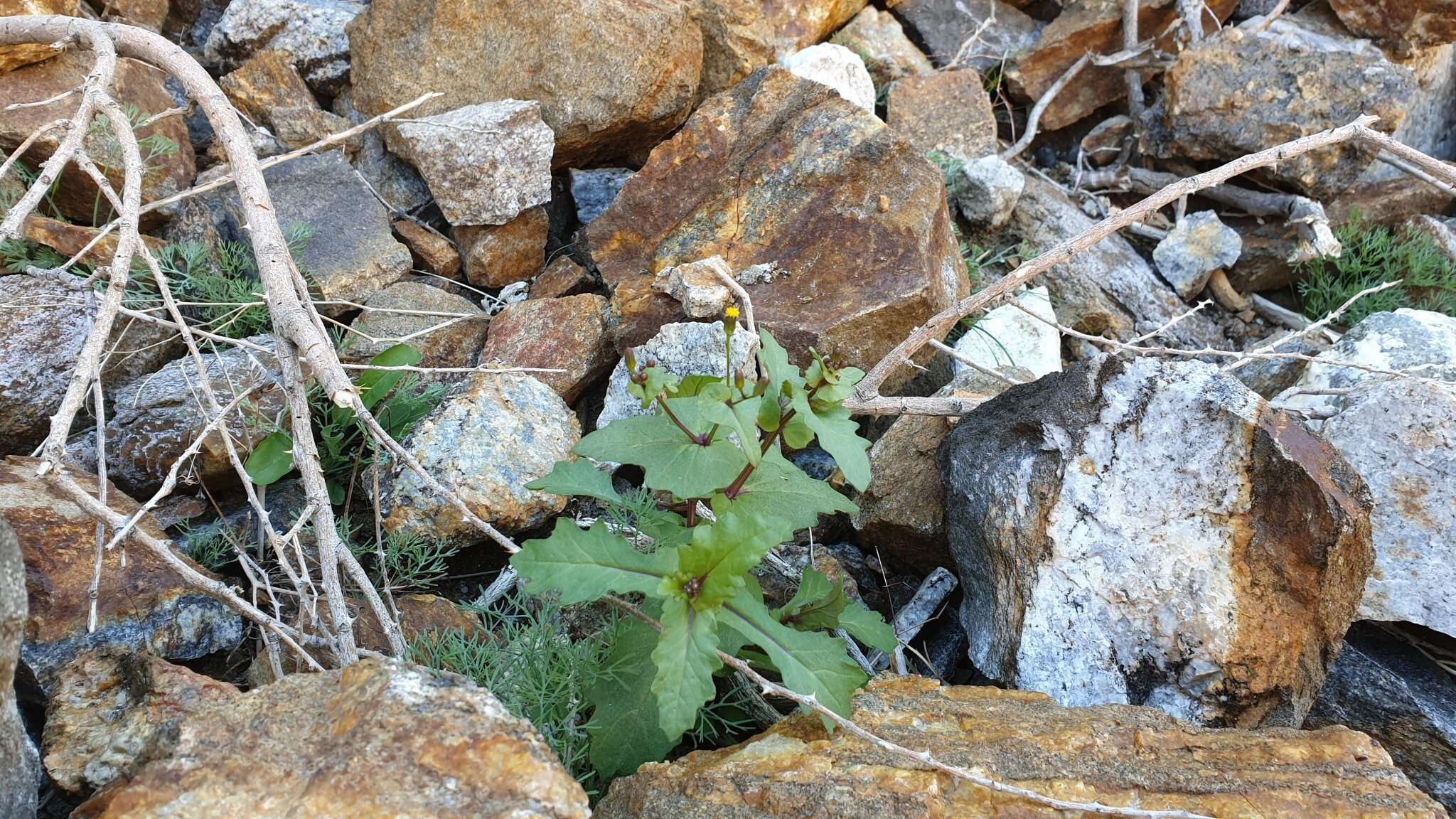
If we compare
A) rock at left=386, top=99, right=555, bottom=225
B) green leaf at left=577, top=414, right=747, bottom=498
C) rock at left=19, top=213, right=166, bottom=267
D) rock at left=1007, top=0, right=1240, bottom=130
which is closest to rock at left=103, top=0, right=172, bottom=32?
rock at left=19, top=213, right=166, bottom=267

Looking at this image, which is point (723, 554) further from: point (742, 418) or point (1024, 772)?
point (1024, 772)

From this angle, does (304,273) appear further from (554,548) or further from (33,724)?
(554,548)

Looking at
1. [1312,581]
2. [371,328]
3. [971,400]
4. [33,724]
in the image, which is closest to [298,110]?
[371,328]

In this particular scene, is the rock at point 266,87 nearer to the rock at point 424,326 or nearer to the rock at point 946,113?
the rock at point 424,326

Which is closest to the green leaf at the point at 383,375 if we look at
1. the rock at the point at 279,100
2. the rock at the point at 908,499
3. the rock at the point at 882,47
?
the rock at the point at 908,499

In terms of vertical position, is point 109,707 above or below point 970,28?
below

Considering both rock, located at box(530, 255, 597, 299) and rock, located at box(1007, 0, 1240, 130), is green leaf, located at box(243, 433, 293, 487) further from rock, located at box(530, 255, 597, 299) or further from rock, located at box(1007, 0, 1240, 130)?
rock, located at box(1007, 0, 1240, 130)

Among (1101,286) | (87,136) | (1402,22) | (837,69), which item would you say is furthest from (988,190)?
(87,136)
